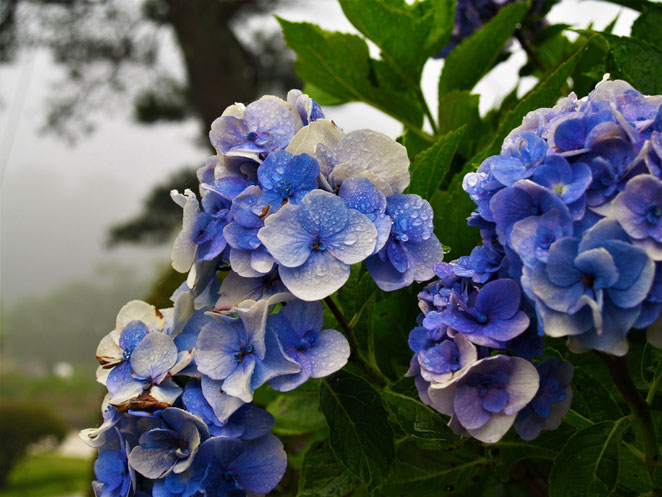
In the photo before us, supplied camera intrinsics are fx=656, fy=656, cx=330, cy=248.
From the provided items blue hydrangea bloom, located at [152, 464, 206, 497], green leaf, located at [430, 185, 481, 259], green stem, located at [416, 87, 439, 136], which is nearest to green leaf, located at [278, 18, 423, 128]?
green stem, located at [416, 87, 439, 136]

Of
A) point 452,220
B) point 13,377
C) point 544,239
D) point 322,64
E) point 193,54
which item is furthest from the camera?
point 13,377

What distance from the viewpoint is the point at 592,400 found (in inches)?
16.6

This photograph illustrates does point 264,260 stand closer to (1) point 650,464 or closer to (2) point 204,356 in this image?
(2) point 204,356

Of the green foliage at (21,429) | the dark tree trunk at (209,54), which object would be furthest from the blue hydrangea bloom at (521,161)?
the green foliage at (21,429)

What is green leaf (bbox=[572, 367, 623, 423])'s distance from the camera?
1.36 ft

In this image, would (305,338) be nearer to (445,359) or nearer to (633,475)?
(445,359)

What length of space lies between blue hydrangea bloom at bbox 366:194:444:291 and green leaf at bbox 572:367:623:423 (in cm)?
13

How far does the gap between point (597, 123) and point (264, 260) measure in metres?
0.18

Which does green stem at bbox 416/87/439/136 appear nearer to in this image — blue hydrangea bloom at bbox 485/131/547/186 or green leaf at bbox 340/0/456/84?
green leaf at bbox 340/0/456/84

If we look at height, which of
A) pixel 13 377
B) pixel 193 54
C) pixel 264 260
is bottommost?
pixel 13 377

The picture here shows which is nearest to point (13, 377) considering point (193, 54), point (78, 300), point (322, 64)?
point (78, 300)

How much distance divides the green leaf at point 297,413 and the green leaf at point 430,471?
124 millimetres

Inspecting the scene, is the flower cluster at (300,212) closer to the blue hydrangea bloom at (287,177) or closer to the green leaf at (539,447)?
the blue hydrangea bloom at (287,177)

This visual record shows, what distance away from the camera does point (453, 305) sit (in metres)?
0.33
